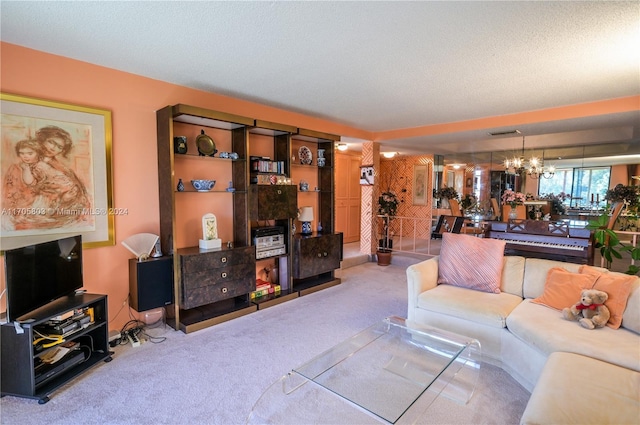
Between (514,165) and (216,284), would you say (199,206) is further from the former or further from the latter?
(514,165)

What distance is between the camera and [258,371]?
2465mm

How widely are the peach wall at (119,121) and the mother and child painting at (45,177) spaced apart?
23cm

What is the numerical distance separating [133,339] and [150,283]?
50 centimetres

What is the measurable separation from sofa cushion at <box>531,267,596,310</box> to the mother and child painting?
397 centimetres

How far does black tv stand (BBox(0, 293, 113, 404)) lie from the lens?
6.76 feet

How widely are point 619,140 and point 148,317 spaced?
26.6ft

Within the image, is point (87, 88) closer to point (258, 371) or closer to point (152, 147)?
point (152, 147)

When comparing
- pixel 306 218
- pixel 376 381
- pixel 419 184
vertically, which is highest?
pixel 419 184

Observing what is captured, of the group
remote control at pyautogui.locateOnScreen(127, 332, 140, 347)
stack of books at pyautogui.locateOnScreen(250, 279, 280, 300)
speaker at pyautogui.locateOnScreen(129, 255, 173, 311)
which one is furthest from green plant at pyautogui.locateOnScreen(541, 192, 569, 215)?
remote control at pyautogui.locateOnScreen(127, 332, 140, 347)

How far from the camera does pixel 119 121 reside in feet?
9.91

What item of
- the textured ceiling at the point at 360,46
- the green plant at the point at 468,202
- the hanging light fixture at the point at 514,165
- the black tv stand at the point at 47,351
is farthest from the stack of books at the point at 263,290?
the hanging light fixture at the point at 514,165

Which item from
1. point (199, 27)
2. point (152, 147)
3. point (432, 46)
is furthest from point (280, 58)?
point (152, 147)

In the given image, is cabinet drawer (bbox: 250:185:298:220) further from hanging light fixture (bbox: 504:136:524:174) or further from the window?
the window

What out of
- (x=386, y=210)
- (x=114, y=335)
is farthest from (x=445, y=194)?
(x=114, y=335)
